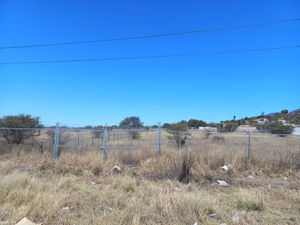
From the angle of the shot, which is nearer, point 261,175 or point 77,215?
point 77,215

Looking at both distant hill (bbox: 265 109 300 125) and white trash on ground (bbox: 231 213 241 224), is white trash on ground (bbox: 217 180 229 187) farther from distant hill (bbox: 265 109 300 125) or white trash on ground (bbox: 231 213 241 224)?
distant hill (bbox: 265 109 300 125)

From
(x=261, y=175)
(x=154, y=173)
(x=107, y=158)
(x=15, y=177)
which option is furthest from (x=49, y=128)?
(x=261, y=175)

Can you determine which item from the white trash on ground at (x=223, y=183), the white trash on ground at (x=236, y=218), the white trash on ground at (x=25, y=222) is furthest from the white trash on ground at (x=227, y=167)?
the white trash on ground at (x=25, y=222)

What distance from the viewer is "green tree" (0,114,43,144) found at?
21203 millimetres

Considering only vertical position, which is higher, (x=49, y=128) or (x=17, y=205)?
(x=49, y=128)

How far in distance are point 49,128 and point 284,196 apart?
43.4ft

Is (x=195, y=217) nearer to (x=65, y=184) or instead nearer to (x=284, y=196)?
(x=284, y=196)

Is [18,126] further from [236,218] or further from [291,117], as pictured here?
[291,117]

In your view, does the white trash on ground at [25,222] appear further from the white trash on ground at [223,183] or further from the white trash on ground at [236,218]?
the white trash on ground at [223,183]

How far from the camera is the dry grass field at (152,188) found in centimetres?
705

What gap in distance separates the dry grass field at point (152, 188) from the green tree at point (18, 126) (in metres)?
4.41

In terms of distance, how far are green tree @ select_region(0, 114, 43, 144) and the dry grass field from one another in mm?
4412

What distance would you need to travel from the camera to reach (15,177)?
9.34m

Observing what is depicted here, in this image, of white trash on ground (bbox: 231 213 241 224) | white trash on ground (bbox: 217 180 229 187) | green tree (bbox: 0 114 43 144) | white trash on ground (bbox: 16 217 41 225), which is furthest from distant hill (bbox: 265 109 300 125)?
white trash on ground (bbox: 16 217 41 225)
